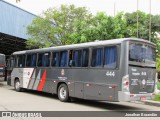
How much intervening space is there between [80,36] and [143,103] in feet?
46.6

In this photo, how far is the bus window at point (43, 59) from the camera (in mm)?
16648

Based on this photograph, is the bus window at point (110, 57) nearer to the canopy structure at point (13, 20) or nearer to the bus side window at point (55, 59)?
the bus side window at point (55, 59)

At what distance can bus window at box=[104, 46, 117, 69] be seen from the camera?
12177 millimetres

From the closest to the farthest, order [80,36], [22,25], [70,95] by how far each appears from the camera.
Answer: [70,95] → [80,36] → [22,25]

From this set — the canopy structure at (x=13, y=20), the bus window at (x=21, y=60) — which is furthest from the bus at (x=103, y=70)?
the canopy structure at (x=13, y=20)

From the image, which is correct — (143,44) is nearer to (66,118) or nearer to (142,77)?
(142,77)

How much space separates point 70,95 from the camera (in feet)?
47.5

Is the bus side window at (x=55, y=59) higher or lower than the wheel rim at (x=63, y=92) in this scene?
higher

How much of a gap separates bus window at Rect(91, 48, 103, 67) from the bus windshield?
143cm

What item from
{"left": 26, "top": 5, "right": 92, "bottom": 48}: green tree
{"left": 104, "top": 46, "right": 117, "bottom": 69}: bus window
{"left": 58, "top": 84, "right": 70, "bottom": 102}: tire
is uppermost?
{"left": 26, "top": 5, "right": 92, "bottom": 48}: green tree

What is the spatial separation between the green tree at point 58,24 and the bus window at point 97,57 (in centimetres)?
1584

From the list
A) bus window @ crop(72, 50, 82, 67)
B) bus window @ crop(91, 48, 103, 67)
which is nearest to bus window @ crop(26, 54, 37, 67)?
bus window @ crop(72, 50, 82, 67)

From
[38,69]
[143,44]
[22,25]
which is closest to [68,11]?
[22,25]

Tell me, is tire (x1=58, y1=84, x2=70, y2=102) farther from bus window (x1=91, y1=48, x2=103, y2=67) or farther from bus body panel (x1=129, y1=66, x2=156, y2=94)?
bus body panel (x1=129, y1=66, x2=156, y2=94)
